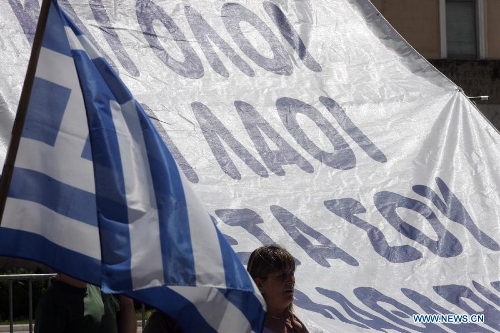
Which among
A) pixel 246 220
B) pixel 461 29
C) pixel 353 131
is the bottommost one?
pixel 246 220

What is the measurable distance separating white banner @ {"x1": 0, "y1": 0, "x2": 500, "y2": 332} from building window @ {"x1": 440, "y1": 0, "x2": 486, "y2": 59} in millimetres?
11287

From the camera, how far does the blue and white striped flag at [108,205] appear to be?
2.87 metres

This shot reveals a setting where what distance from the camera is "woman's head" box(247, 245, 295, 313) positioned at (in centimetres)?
352

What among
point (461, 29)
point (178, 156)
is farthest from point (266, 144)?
point (461, 29)

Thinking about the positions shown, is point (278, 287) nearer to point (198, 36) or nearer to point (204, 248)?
point (204, 248)

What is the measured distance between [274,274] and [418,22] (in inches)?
502

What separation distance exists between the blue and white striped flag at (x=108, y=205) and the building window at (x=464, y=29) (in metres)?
13.4

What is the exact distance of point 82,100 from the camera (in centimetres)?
311

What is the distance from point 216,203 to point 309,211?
1.36 ft

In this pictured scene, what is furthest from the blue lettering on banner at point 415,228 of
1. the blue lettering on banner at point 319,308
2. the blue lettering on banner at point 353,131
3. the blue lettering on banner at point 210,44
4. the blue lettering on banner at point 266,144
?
the blue lettering on banner at point 210,44

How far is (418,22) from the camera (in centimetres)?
1574

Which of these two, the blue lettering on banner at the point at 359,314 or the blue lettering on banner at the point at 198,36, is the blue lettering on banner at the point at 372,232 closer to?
the blue lettering on banner at the point at 359,314

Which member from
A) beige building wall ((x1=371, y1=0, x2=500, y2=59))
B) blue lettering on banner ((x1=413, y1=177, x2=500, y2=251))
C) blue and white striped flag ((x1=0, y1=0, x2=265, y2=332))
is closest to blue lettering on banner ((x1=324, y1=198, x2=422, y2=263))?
blue lettering on banner ((x1=413, y1=177, x2=500, y2=251))

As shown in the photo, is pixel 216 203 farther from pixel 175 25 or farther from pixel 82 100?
pixel 82 100
